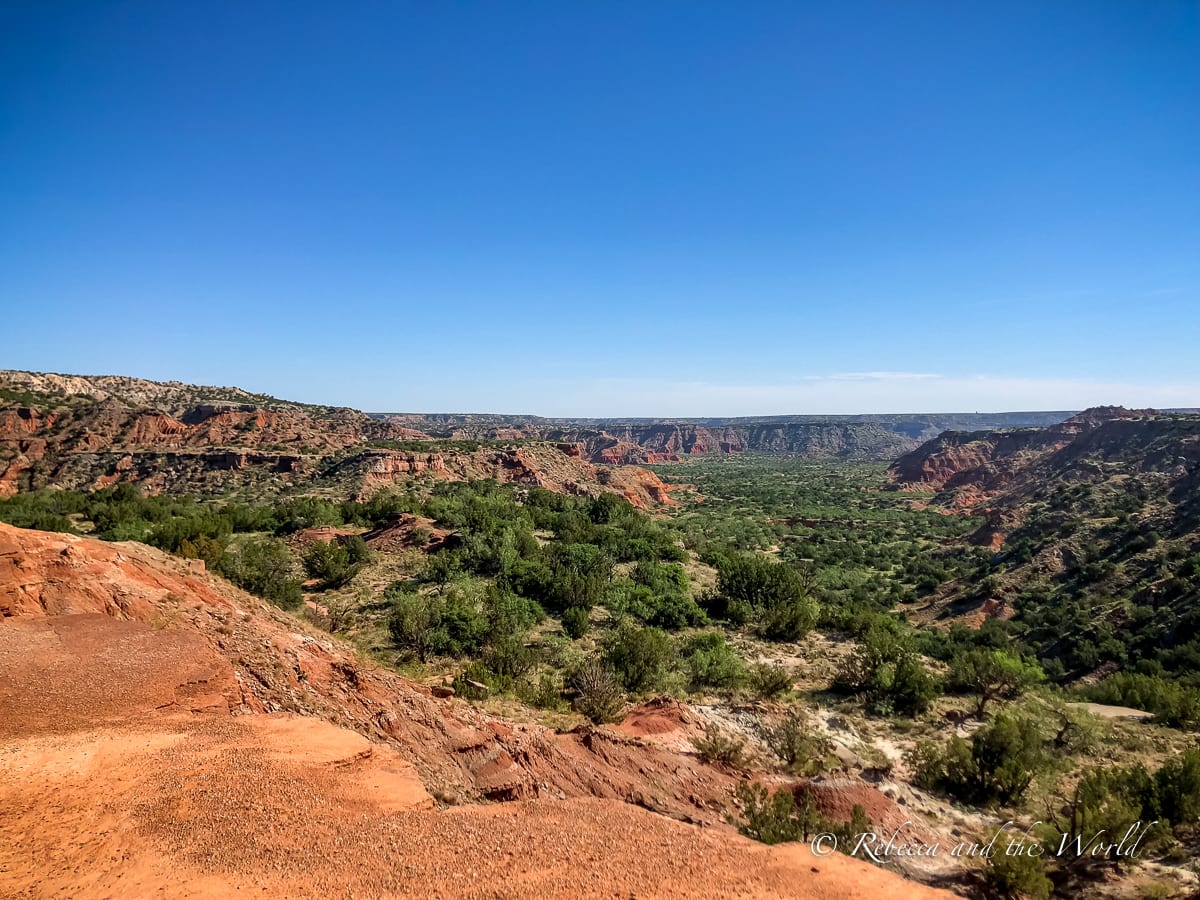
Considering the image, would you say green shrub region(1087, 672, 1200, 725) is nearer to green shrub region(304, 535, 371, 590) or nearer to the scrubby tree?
the scrubby tree

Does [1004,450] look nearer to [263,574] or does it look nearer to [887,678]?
[887,678]

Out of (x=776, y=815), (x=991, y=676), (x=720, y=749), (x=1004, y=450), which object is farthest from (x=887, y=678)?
(x=1004, y=450)

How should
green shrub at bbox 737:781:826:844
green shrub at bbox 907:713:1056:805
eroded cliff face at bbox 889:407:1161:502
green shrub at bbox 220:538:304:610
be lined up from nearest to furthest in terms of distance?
green shrub at bbox 737:781:826:844, green shrub at bbox 907:713:1056:805, green shrub at bbox 220:538:304:610, eroded cliff face at bbox 889:407:1161:502

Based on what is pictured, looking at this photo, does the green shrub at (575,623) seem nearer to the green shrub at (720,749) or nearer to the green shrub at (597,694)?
the green shrub at (597,694)

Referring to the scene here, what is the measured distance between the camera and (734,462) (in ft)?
625

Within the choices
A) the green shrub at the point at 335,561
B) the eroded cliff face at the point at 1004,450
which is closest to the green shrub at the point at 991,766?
the green shrub at the point at 335,561

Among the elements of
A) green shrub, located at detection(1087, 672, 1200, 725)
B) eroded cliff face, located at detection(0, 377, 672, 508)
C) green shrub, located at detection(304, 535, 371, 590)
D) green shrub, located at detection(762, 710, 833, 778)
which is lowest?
green shrub, located at detection(1087, 672, 1200, 725)

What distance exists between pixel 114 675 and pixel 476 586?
55.4ft

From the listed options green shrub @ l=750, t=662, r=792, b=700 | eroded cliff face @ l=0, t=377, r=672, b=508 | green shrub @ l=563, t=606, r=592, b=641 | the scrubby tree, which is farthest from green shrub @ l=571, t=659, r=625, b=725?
eroded cliff face @ l=0, t=377, r=672, b=508

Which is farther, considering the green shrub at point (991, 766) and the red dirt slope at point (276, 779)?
the green shrub at point (991, 766)

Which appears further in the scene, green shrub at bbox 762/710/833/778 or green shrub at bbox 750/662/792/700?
green shrub at bbox 750/662/792/700

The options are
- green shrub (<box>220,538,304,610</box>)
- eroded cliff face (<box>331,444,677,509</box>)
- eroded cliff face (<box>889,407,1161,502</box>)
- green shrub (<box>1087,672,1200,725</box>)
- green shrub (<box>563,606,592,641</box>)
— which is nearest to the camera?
green shrub (<box>1087,672,1200,725</box>)

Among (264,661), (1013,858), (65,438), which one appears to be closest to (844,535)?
(1013,858)

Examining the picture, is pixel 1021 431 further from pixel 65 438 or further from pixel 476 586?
pixel 65 438
